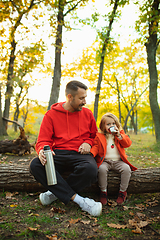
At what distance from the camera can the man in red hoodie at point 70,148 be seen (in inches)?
104

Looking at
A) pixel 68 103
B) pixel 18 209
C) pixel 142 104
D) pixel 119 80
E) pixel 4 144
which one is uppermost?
pixel 119 80

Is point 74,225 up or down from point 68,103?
down

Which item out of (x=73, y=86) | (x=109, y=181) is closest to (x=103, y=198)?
(x=109, y=181)

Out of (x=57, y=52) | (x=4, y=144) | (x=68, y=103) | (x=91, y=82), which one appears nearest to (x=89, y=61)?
(x=91, y=82)

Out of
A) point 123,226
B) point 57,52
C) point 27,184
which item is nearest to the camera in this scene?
point 123,226

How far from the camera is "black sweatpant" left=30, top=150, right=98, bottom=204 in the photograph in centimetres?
264

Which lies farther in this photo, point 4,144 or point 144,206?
point 4,144

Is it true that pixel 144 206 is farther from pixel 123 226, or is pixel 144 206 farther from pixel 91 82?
pixel 91 82

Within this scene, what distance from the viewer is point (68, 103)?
10.8 feet

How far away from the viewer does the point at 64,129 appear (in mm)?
3174

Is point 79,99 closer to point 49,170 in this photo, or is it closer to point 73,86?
point 73,86

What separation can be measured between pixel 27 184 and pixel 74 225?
1.29m

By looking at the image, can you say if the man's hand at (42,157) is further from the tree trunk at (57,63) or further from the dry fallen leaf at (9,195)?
the tree trunk at (57,63)

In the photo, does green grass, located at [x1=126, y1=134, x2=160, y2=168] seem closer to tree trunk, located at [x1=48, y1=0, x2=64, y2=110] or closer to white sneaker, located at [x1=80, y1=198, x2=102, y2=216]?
white sneaker, located at [x1=80, y1=198, x2=102, y2=216]
